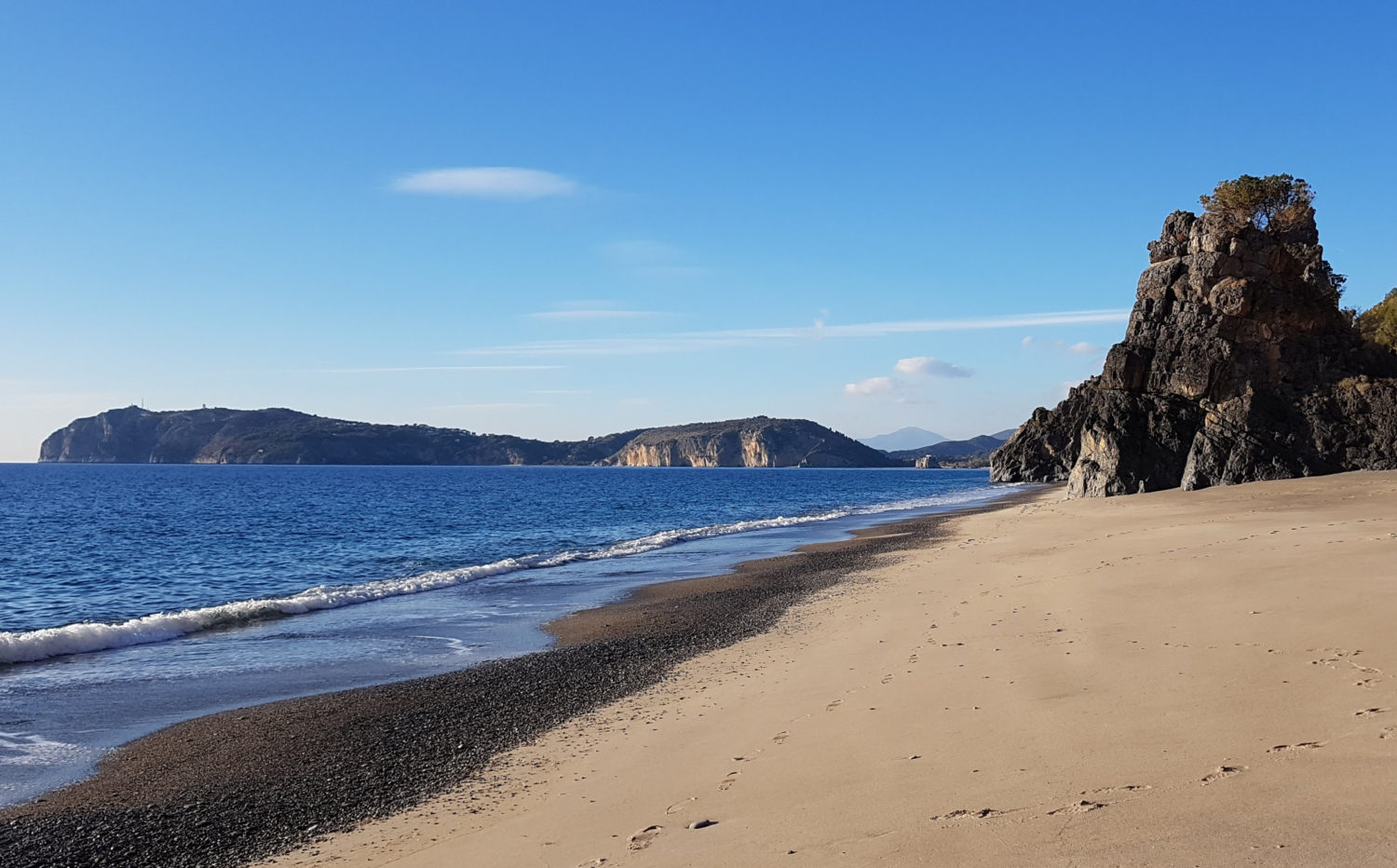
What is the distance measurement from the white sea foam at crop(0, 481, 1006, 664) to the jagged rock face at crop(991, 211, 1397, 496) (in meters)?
21.3

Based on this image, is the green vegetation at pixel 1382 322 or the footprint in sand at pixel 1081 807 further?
the green vegetation at pixel 1382 322

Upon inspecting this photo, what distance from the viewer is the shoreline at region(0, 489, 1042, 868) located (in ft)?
24.3

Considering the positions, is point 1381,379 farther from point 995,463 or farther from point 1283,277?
point 995,463

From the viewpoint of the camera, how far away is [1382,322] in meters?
47.8

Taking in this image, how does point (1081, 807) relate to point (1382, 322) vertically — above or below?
below

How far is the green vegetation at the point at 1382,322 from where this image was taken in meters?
45.5

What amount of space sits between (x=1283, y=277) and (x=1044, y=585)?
100 feet

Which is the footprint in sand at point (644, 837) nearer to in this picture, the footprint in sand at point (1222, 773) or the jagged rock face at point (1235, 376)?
the footprint in sand at point (1222, 773)

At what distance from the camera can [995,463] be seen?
100m

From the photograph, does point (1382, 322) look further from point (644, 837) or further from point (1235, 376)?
point (644, 837)

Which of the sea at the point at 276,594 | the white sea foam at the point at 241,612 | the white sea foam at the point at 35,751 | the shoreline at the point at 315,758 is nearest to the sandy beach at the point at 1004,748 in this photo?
the shoreline at the point at 315,758

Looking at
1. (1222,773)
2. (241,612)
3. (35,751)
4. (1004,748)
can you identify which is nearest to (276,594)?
(241,612)

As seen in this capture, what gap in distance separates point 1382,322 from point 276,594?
53.8 metres

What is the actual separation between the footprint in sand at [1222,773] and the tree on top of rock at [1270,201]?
136ft
